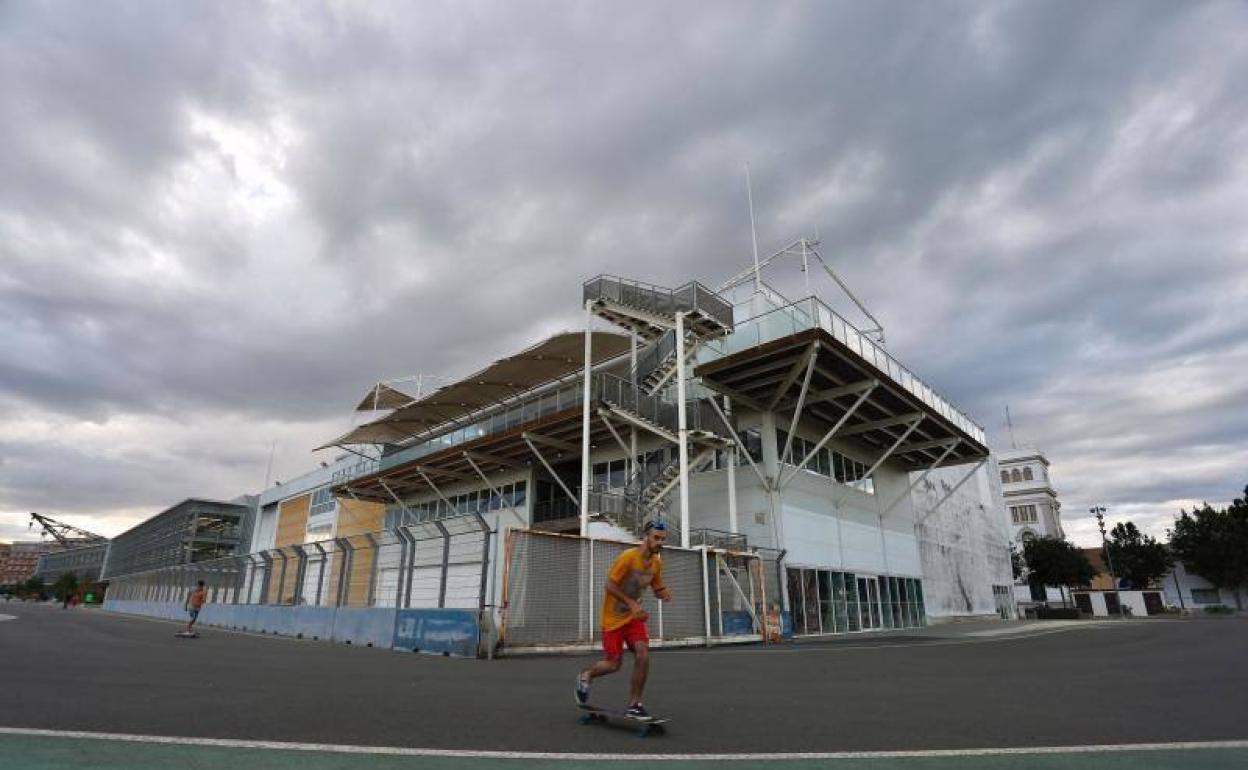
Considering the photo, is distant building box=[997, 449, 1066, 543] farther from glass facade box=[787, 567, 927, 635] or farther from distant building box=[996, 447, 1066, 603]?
glass facade box=[787, 567, 927, 635]

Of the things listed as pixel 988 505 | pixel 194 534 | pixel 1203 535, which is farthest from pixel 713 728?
pixel 194 534

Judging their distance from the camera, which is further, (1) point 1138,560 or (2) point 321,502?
(1) point 1138,560

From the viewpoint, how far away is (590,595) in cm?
1409

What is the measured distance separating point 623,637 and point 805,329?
16.7 m

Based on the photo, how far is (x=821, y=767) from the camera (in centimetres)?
355

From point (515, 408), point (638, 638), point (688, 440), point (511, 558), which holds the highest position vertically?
point (515, 408)

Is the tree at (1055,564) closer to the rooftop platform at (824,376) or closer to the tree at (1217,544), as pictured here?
the tree at (1217,544)

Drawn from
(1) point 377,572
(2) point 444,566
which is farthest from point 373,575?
(2) point 444,566

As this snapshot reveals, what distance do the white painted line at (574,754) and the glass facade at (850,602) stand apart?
1871 cm

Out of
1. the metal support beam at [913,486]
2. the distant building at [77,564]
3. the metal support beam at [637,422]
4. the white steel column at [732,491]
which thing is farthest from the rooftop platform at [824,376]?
the distant building at [77,564]

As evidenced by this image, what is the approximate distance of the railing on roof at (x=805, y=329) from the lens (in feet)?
67.3

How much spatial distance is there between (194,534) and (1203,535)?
104 meters

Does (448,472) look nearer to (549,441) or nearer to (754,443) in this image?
(549,441)

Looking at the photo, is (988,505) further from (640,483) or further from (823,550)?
(640,483)
